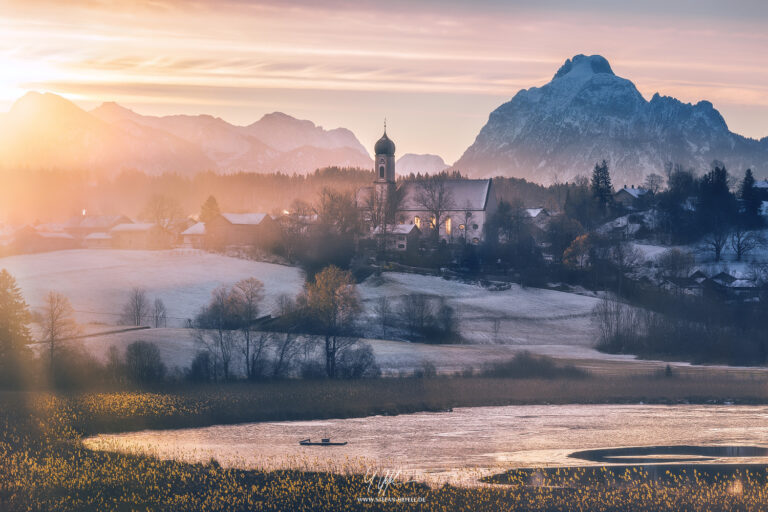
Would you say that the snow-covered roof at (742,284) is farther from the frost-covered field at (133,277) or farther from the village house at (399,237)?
the frost-covered field at (133,277)

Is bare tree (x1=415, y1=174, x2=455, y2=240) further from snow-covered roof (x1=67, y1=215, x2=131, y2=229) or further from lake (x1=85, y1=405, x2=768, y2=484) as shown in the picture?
lake (x1=85, y1=405, x2=768, y2=484)

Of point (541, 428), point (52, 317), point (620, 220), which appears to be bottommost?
point (541, 428)

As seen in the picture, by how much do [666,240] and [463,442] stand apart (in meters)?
95.4

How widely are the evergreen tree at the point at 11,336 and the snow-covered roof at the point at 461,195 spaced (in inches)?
3571

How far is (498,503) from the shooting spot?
3291 centimetres

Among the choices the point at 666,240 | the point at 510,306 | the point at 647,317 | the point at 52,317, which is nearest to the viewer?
the point at 52,317

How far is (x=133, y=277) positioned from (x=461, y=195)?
67256 millimetres

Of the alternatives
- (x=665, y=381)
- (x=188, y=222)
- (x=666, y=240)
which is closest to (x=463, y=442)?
(x=665, y=381)

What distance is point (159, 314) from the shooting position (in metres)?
82.9

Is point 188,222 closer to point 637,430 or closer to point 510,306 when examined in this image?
point 510,306

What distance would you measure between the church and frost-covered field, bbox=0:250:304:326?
34.8 meters

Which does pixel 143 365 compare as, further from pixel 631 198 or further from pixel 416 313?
pixel 631 198

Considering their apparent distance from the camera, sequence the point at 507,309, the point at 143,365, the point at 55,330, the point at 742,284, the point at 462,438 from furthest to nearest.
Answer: the point at 742,284
the point at 507,309
the point at 55,330
the point at 143,365
the point at 462,438

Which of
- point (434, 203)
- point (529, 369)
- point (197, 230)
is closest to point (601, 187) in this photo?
point (434, 203)
